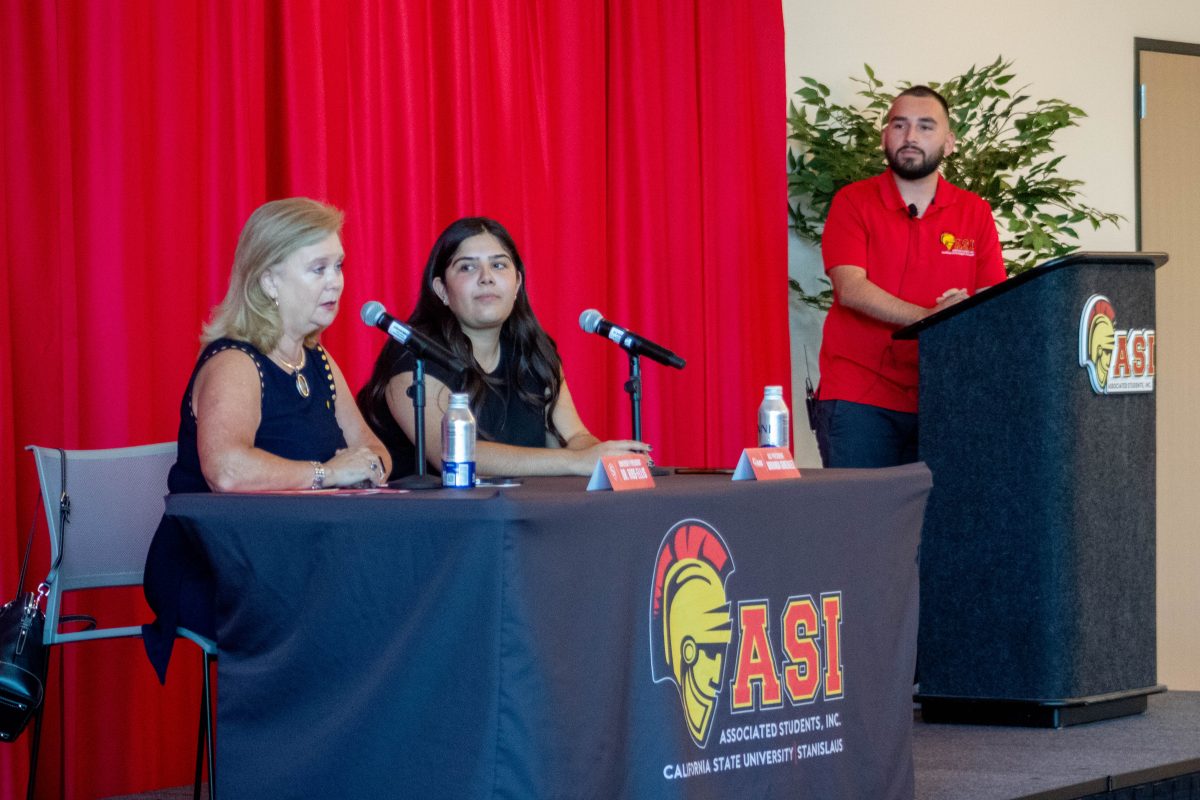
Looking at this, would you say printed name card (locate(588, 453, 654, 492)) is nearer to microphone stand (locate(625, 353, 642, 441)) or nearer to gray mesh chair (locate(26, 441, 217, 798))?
microphone stand (locate(625, 353, 642, 441))

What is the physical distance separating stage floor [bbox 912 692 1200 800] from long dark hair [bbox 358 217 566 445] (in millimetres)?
1120

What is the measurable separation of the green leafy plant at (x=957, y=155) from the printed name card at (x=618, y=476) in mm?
2748

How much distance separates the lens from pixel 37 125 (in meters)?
3.08

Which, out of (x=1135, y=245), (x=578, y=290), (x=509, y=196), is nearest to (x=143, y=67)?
(x=509, y=196)

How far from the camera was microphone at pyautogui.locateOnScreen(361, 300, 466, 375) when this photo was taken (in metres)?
2.29

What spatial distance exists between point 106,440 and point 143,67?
2.88ft

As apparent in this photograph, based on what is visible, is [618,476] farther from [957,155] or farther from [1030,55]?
[1030,55]

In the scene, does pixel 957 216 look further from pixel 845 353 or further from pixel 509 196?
pixel 509 196

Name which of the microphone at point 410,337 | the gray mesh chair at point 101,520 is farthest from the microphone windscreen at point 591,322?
the gray mesh chair at point 101,520

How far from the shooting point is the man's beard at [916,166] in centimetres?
379

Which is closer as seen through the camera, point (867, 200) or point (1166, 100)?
point (867, 200)

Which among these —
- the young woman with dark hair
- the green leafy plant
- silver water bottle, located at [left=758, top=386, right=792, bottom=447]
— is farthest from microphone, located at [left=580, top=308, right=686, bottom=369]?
the green leafy plant

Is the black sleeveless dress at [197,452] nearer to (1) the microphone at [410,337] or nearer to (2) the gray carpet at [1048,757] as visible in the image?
(1) the microphone at [410,337]

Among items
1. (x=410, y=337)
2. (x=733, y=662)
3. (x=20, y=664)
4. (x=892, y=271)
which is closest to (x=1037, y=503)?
(x=892, y=271)
